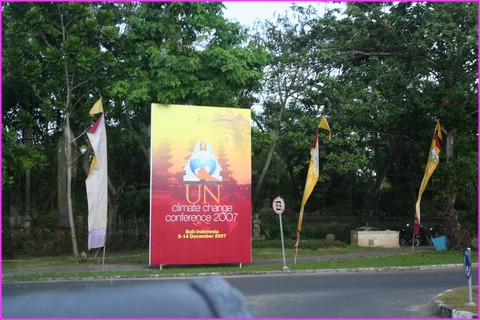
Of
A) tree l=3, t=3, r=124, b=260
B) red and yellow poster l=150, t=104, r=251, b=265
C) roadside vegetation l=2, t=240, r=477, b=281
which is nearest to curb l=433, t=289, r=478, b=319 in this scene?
roadside vegetation l=2, t=240, r=477, b=281

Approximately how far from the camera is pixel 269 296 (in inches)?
408

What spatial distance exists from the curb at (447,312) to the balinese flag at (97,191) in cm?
977

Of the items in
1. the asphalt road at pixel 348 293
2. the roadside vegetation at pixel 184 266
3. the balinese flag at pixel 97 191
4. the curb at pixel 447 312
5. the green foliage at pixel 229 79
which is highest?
the green foliage at pixel 229 79

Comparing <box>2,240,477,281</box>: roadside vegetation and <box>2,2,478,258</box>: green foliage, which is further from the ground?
<box>2,2,478,258</box>: green foliage

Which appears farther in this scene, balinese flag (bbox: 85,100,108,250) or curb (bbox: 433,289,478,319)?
balinese flag (bbox: 85,100,108,250)

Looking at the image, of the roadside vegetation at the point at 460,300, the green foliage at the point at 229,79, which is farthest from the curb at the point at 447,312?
the green foliage at the point at 229,79

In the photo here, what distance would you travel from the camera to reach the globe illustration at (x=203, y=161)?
1551cm

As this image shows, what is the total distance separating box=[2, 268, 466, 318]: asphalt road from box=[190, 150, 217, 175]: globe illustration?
3.35 m

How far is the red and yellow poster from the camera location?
1535 centimetres

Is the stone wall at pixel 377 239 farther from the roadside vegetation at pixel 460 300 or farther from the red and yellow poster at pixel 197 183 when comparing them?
the roadside vegetation at pixel 460 300

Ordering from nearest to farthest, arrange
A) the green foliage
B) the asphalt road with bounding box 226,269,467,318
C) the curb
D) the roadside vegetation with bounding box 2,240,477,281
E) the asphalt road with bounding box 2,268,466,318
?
the asphalt road with bounding box 2,268,466,318
the curb
the asphalt road with bounding box 226,269,467,318
the roadside vegetation with bounding box 2,240,477,281
the green foliage

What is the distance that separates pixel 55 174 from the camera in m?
23.9

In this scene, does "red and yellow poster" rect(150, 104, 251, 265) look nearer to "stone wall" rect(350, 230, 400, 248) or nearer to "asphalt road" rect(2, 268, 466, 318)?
"asphalt road" rect(2, 268, 466, 318)

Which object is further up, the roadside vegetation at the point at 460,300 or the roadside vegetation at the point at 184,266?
the roadside vegetation at the point at 460,300
